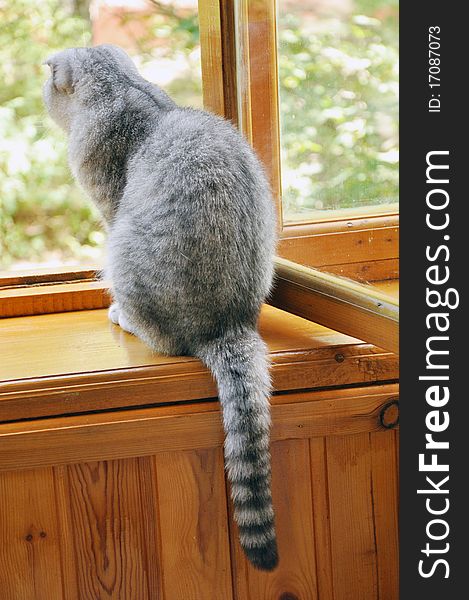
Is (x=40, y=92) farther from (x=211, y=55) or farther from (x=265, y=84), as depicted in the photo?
(x=265, y=84)

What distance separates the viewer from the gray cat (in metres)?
1.47

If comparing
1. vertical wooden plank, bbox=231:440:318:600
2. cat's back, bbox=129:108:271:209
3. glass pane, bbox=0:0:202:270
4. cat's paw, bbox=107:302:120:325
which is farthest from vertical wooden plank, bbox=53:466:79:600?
glass pane, bbox=0:0:202:270

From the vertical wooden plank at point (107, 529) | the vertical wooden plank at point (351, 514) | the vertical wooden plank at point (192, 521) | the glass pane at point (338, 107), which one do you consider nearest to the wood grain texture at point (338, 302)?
the glass pane at point (338, 107)

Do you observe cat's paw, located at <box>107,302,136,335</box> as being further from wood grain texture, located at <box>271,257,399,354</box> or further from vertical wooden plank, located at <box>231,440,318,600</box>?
vertical wooden plank, located at <box>231,440,318,600</box>

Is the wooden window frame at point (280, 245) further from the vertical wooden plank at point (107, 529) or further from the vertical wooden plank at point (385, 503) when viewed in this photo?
the vertical wooden plank at point (107, 529)

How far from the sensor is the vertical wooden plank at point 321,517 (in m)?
1.62

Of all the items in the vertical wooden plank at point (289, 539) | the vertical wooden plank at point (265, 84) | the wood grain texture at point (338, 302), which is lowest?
the vertical wooden plank at point (289, 539)

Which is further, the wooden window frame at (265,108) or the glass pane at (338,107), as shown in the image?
the wooden window frame at (265,108)

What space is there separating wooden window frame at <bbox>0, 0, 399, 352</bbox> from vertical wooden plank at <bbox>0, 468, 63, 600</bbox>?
1.97 feet

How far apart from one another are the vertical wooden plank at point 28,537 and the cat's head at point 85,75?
0.82 meters

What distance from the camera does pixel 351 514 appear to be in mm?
1635

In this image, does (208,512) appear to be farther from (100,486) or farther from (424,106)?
(424,106)

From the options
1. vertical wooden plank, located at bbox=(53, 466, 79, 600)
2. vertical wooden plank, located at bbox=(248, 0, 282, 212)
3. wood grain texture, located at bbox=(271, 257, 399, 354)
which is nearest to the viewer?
wood grain texture, located at bbox=(271, 257, 399, 354)

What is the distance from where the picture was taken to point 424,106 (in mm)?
1208
